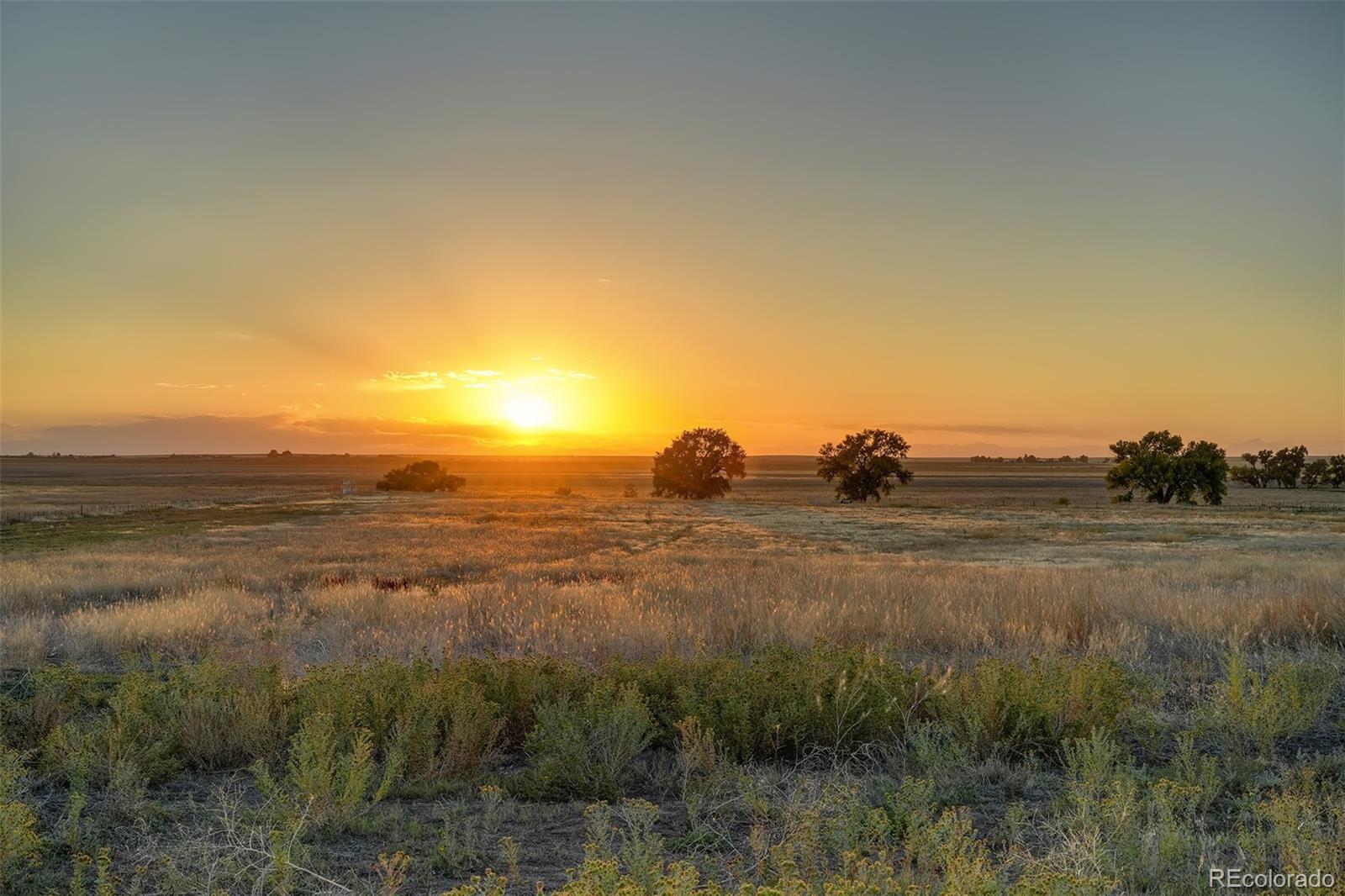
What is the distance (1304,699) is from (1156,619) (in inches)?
196

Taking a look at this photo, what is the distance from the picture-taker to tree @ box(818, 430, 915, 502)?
84688mm

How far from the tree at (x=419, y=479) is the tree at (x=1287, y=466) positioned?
126481 millimetres

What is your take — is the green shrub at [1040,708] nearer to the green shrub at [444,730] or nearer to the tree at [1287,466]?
the green shrub at [444,730]

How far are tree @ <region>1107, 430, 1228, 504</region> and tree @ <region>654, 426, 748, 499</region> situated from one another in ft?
130

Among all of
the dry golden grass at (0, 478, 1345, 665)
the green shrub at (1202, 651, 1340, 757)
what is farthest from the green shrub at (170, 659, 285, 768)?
the green shrub at (1202, 651, 1340, 757)

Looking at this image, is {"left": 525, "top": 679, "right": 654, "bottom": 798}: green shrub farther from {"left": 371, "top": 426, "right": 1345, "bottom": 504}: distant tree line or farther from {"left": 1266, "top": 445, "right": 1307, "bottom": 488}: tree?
{"left": 1266, "top": 445, "right": 1307, "bottom": 488}: tree

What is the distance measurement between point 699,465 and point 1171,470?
157 feet

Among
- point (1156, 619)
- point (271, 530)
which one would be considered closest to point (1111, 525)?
point (1156, 619)

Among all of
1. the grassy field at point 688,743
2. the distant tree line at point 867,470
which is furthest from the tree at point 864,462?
the grassy field at point 688,743

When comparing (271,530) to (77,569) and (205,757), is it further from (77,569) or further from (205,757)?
(205,757)

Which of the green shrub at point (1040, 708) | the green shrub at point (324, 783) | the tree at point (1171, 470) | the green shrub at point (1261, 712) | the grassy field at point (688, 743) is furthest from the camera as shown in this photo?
the tree at point (1171, 470)

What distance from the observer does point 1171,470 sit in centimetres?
7650

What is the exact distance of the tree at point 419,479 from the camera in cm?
9944

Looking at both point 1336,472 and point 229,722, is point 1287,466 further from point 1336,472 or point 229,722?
point 229,722
